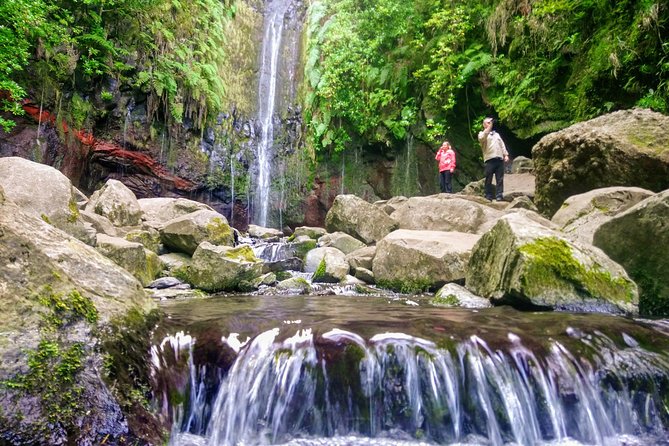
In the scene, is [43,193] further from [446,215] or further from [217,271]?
[446,215]

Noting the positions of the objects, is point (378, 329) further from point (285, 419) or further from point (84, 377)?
point (84, 377)

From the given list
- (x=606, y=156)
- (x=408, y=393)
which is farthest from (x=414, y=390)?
(x=606, y=156)

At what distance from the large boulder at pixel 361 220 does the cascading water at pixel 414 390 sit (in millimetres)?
6411

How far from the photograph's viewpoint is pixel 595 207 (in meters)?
6.29

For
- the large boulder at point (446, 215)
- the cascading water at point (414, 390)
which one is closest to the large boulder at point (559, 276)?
the cascading water at point (414, 390)

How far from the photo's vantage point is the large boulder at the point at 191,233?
26.9 ft

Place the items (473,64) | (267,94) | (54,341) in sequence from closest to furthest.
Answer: (54,341), (473,64), (267,94)

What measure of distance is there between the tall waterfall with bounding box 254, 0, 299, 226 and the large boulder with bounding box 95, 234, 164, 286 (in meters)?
11.6

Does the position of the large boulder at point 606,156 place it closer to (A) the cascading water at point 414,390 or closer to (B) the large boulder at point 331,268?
(B) the large boulder at point 331,268

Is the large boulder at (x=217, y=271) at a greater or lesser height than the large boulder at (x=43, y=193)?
lesser

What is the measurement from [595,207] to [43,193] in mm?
7685

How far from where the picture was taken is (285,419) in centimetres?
293

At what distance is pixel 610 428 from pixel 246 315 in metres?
2.96

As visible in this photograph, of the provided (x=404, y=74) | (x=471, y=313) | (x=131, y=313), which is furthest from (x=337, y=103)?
(x=131, y=313)
